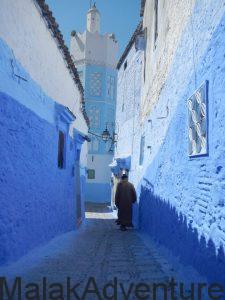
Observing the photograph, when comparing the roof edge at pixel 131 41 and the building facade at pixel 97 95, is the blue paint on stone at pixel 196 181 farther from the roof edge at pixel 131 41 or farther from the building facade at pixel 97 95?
the building facade at pixel 97 95

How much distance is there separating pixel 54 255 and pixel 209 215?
3018 millimetres

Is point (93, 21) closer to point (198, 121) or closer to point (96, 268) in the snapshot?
point (198, 121)

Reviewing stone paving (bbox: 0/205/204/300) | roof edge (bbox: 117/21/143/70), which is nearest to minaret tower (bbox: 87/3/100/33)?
roof edge (bbox: 117/21/143/70)

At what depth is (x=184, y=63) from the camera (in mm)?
5453

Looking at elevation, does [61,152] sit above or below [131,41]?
below

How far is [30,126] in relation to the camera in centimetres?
586

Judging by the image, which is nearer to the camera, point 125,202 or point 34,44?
point 34,44

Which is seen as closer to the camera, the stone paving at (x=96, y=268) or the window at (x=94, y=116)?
the stone paving at (x=96, y=268)

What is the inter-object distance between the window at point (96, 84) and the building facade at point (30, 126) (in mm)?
16747

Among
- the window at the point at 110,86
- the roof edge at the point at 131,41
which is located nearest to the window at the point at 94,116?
the window at the point at 110,86

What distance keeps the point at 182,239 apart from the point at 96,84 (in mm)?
22115

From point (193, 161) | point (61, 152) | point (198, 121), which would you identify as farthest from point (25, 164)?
point (61, 152)

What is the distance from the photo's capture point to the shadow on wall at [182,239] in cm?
349

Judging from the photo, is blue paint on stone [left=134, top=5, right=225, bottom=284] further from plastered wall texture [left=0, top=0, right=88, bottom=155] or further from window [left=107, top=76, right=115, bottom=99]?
window [left=107, top=76, right=115, bottom=99]
